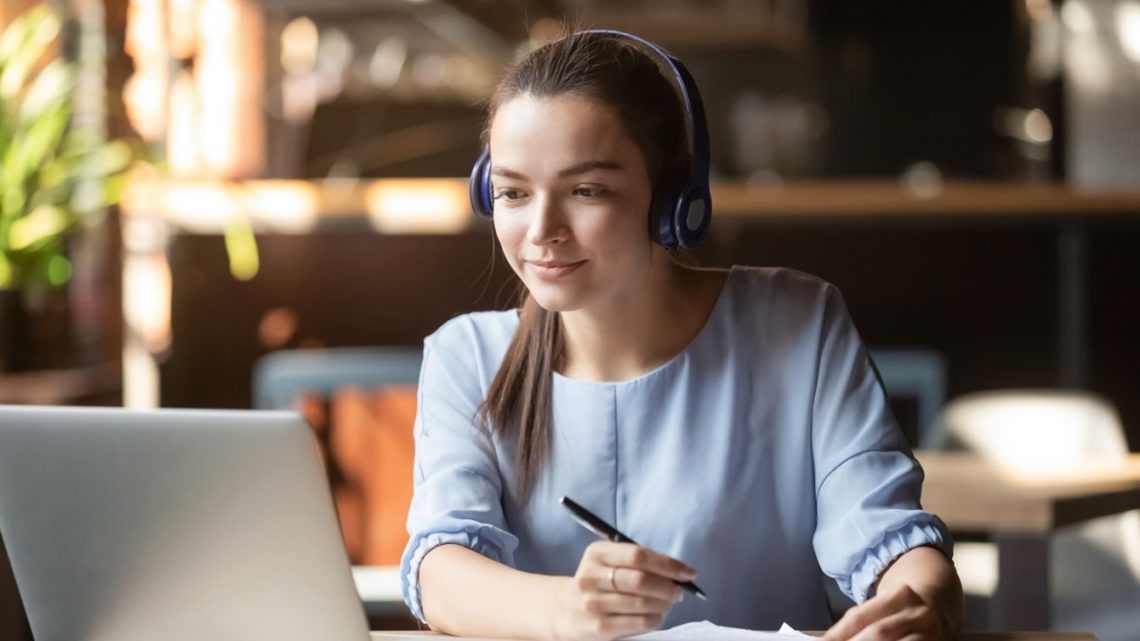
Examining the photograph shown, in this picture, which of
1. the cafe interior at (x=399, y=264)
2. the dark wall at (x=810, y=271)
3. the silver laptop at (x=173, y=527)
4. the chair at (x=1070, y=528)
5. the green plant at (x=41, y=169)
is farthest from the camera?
the dark wall at (x=810, y=271)

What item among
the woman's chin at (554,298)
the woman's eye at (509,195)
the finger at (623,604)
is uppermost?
the woman's eye at (509,195)

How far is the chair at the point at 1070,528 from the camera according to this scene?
2.18 meters

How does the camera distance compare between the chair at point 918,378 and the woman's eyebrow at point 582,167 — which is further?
the chair at point 918,378

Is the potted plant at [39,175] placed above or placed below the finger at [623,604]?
above

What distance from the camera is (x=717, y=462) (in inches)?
54.2

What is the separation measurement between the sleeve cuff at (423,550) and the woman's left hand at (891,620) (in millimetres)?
372

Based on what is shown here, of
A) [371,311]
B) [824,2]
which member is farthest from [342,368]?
[824,2]

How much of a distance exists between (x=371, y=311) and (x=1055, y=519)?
1.99 metres

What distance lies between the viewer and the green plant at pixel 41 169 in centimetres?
262

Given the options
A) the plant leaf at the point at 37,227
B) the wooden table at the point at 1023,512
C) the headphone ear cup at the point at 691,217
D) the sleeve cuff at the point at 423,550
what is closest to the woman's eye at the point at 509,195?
the headphone ear cup at the point at 691,217

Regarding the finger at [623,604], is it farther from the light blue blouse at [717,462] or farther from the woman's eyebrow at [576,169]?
the woman's eyebrow at [576,169]

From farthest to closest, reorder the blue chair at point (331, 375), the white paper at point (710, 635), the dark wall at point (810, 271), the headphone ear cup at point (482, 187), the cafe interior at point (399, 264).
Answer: the dark wall at point (810, 271), the blue chair at point (331, 375), the cafe interior at point (399, 264), the headphone ear cup at point (482, 187), the white paper at point (710, 635)

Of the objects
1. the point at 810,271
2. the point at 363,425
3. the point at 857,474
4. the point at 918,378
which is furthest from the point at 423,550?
the point at 810,271

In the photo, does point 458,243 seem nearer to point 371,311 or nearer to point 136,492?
point 371,311
